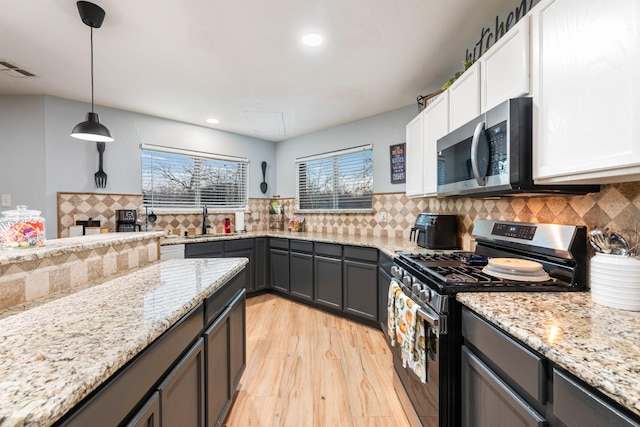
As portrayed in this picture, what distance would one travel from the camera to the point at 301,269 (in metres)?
3.48

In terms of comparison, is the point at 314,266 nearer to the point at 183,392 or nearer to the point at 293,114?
the point at 293,114

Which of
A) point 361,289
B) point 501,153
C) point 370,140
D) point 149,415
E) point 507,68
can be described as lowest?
point 361,289

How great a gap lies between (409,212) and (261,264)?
2.15 metres

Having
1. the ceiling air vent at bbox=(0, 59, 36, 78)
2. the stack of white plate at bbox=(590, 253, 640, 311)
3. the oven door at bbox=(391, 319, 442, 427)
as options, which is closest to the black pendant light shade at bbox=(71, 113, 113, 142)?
the ceiling air vent at bbox=(0, 59, 36, 78)

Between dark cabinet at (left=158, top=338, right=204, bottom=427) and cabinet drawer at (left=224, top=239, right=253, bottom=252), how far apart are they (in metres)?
2.39

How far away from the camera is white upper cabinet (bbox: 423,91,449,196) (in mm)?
2010

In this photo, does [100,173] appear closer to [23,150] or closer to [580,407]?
[23,150]

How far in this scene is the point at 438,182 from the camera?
2062 mm

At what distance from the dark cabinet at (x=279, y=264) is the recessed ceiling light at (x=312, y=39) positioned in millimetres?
2359

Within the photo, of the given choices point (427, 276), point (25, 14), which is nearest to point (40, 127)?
point (25, 14)

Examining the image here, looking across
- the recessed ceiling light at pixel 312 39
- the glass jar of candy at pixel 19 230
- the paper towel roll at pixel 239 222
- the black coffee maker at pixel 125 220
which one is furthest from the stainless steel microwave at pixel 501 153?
the black coffee maker at pixel 125 220

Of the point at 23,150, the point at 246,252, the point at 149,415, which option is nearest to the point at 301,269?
the point at 246,252

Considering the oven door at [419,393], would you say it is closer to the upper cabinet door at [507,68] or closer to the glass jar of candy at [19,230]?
the upper cabinet door at [507,68]

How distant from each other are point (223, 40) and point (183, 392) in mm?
2175
